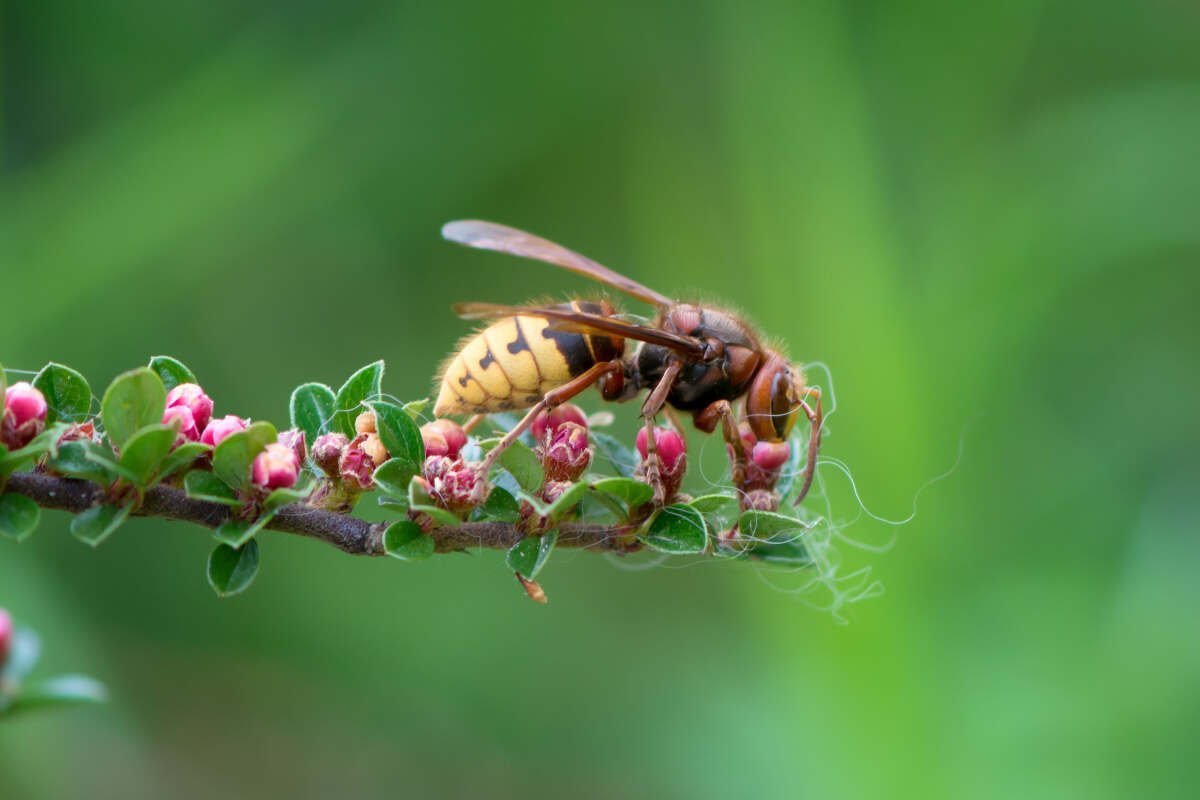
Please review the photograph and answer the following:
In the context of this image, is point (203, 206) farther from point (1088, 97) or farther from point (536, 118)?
point (1088, 97)

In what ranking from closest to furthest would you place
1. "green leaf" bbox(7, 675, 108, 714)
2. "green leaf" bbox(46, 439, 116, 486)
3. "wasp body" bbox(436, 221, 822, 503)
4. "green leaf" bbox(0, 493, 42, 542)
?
"green leaf" bbox(7, 675, 108, 714), "green leaf" bbox(0, 493, 42, 542), "green leaf" bbox(46, 439, 116, 486), "wasp body" bbox(436, 221, 822, 503)

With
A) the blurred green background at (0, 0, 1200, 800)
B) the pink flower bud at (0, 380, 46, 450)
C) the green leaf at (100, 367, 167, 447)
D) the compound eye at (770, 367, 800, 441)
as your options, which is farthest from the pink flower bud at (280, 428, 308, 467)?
the blurred green background at (0, 0, 1200, 800)

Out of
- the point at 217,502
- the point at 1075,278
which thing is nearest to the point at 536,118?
the point at 1075,278

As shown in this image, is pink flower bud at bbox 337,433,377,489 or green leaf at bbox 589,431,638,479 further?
green leaf at bbox 589,431,638,479

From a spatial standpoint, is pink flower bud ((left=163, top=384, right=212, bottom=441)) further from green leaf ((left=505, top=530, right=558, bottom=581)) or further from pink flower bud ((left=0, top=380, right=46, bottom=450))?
green leaf ((left=505, top=530, right=558, bottom=581))

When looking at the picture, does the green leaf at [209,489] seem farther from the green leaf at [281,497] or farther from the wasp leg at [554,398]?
the wasp leg at [554,398]

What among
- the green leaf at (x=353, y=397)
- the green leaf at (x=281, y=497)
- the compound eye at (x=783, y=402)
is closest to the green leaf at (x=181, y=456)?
the green leaf at (x=281, y=497)

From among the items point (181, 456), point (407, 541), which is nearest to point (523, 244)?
point (407, 541)
